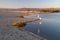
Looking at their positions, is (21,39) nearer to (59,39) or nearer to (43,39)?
(43,39)

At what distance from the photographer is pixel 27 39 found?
54.3 ft

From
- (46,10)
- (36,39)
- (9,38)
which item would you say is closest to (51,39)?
(36,39)

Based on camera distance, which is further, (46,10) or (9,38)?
(46,10)

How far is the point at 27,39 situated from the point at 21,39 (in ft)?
2.04

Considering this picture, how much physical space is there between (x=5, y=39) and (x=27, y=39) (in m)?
2.26

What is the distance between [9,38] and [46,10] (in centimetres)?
10242

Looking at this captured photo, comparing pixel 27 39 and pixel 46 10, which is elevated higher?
pixel 27 39

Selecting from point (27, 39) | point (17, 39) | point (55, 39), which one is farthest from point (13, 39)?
point (55, 39)

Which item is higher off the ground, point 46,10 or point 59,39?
point 59,39

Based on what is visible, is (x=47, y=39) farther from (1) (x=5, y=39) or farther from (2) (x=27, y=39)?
(1) (x=5, y=39)

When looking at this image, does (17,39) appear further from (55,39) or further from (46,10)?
(46,10)

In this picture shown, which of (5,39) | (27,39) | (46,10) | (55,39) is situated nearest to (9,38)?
(5,39)

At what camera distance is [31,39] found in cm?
1666

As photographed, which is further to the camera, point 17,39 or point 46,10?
point 46,10
